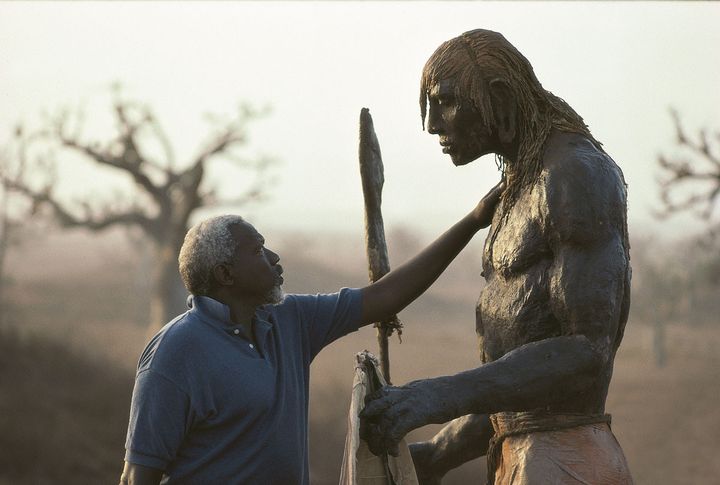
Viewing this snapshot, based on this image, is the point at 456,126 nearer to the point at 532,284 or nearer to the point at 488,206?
the point at 488,206

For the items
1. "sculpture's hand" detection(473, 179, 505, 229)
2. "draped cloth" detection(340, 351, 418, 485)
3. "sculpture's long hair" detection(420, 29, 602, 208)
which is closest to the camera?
"draped cloth" detection(340, 351, 418, 485)

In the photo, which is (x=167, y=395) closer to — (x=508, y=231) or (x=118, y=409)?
(x=508, y=231)

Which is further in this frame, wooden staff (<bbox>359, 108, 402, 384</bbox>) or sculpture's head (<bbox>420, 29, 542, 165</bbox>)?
wooden staff (<bbox>359, 108, 402, 384</bbox>)

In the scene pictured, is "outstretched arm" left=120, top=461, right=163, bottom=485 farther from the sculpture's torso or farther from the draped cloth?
the sculpture's torso

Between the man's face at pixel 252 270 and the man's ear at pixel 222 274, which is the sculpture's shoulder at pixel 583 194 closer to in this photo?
the man's face at pixel 252 270

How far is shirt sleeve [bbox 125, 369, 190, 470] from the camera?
3783mm

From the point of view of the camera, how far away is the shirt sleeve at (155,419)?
3.78 m

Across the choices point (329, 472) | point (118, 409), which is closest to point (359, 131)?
point (329, 472)

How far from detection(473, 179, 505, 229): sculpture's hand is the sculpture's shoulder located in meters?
0.42

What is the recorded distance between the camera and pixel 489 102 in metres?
3.62

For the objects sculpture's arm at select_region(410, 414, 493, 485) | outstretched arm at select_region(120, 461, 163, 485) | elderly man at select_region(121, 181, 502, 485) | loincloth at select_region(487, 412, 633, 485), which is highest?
elderly man at select_region(121, 181, 502, 485)

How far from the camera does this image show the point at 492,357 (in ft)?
11.8

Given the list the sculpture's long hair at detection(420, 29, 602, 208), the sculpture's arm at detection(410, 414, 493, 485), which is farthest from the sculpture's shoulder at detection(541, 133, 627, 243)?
the sculpture's arm at detection(410, 414, 493, 485)

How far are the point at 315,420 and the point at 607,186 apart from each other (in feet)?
68.1
